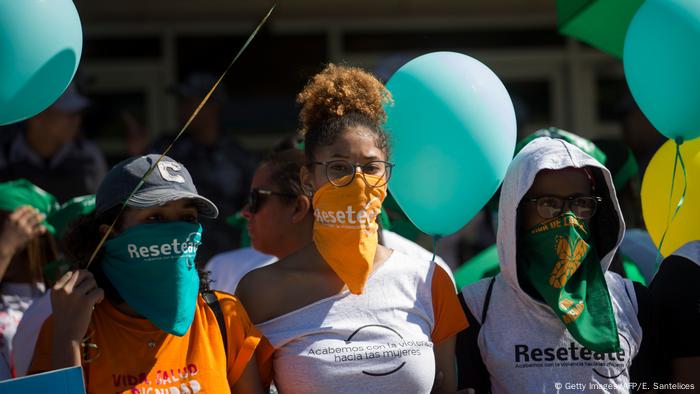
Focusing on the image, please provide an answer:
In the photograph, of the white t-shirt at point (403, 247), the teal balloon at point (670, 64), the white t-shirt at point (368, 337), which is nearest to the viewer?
the white t-shirt at point (368, 337)

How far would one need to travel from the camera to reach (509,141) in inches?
150

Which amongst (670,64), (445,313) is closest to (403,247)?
(445,313)

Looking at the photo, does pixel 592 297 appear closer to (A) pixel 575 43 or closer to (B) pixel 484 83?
(B) pixel 484 83

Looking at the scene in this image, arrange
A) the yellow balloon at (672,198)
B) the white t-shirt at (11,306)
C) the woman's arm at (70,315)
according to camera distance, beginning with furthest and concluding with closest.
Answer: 1. the white t-shirt at (11,306)
2. the yellow balloon at (672,198)
3. the woman's arm at (70,315)

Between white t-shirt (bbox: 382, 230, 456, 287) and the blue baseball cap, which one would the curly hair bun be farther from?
white t-shirt (bbox: 382, 230, 456, 287)

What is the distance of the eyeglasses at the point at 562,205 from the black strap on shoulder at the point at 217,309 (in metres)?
1.22

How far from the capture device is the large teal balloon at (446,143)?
3703 mm

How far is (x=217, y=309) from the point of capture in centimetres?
323

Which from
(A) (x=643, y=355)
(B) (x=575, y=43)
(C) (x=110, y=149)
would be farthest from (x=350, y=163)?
(B) (x=575, y=43)

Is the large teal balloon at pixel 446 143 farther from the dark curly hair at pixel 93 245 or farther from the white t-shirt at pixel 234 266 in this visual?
the white t-shirt at pixel 234 266

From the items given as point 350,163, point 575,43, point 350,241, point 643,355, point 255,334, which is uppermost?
point 575,43

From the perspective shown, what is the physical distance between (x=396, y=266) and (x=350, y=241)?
229mm

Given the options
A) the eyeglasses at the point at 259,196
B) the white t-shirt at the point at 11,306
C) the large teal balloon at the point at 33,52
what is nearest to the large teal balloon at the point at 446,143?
the eyeglasses at the point at 259,196

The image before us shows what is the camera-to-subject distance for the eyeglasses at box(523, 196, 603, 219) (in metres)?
3.55
